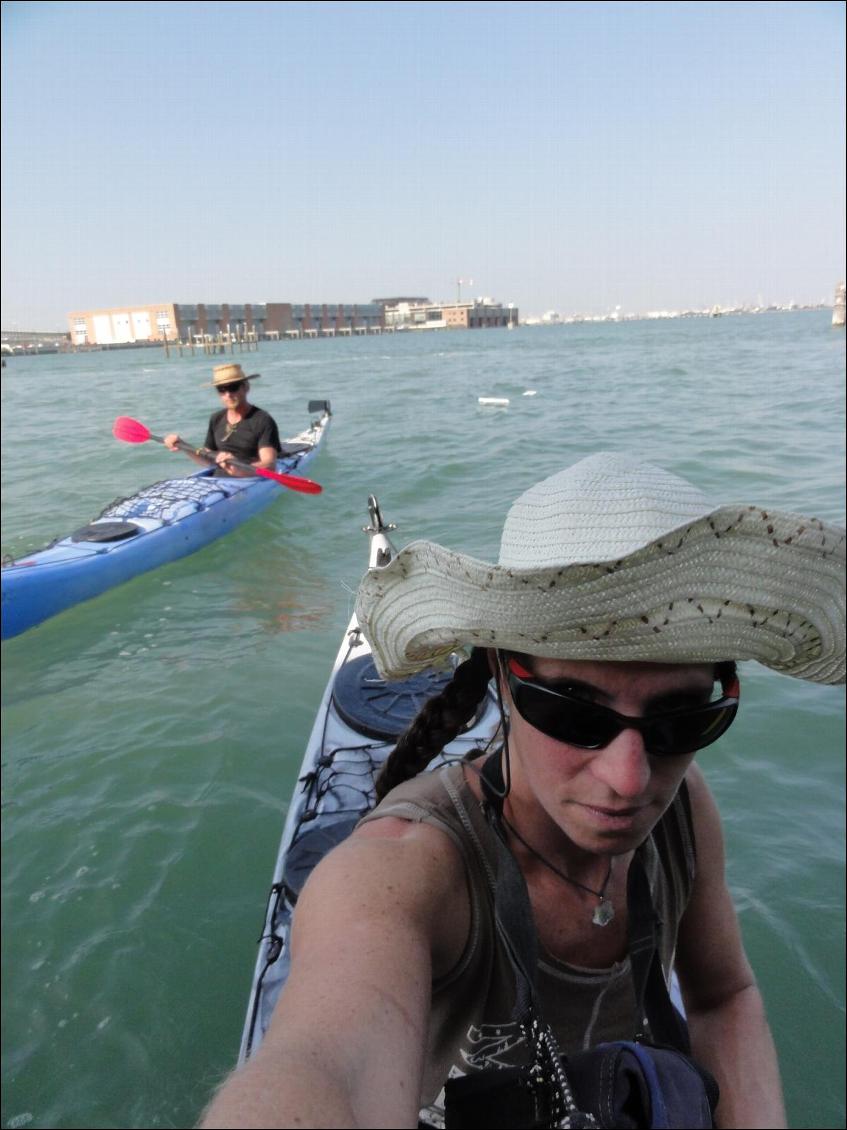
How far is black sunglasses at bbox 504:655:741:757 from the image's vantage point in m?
1.19

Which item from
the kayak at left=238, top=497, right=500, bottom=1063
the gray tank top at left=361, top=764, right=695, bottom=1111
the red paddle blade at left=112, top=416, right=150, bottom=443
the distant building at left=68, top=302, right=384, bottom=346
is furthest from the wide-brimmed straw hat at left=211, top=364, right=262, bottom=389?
the distant building at left=68, top=302, right=384, bottom=346

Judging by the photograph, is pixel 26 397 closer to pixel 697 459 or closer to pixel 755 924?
pixel 697 459

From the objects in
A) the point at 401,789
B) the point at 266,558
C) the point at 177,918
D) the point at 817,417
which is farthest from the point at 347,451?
the point at 401,789

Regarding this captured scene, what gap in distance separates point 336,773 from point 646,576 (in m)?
2.75

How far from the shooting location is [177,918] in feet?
12.7

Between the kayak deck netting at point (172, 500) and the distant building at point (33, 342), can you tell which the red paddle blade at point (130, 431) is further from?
the distant building at point (33, 342)

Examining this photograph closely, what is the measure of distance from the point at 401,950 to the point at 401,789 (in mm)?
396

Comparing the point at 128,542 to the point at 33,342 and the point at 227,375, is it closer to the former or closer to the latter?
the point at 227,375

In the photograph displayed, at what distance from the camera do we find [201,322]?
10881 centimetres

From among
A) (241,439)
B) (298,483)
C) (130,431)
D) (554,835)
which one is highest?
(130,431)

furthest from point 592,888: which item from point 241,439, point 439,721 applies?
point 241,439

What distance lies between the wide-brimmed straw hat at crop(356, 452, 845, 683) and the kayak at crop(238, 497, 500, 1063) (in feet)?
4.38

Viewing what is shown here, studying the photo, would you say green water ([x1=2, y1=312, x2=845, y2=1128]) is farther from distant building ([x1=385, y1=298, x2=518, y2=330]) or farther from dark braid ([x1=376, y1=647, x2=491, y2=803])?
distant building ([x1=385, y1=298, x2=518, y2=330])

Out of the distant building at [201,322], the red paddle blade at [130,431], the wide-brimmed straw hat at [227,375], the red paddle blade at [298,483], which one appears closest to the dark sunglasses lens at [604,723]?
the red paddle blade at [298,483]
